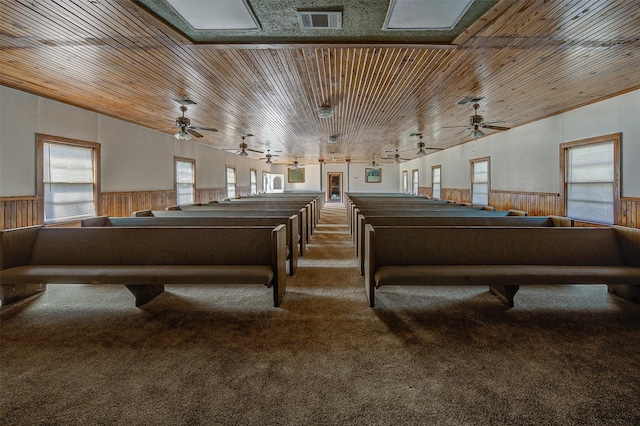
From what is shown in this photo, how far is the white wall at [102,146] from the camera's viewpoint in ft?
14.1

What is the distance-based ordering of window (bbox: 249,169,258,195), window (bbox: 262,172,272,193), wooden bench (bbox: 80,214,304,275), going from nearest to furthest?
wooden bench (bbox: 80,214,304,275), window (bbox: 249,169,258,195), window (bbox: 262,172,272,193)

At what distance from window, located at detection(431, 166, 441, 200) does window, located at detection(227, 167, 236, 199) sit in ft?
26.1

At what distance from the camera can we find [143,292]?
286 centimetres

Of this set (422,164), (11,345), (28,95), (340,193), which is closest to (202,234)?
(11,345)

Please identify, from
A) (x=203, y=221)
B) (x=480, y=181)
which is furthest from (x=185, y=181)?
(x=480, y=181)

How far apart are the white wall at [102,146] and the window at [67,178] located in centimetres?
12

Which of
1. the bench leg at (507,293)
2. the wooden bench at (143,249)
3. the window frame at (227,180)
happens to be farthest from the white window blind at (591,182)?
the window frame at (227,180)

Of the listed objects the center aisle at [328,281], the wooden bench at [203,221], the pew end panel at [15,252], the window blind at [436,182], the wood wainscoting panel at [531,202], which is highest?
the window blind at [436,182]

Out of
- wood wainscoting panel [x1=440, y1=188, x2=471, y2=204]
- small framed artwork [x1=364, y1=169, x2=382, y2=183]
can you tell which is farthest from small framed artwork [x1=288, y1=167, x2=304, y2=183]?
wood wainscoting panel [x1=440, y1=188, x2=471, y2=204]

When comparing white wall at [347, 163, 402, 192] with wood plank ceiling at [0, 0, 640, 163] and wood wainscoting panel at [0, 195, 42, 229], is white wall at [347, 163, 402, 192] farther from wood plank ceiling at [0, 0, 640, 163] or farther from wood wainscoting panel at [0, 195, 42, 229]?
wood wainscoting panel at [0, 195, 42, 229]

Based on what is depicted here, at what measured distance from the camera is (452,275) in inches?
102

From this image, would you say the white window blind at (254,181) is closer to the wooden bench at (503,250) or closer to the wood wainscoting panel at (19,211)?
the wood wainscoting panel at (19,211)

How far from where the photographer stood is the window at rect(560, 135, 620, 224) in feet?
15.8

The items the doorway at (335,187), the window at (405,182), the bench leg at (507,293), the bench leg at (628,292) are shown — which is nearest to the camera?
the bench leg at (507,293)
